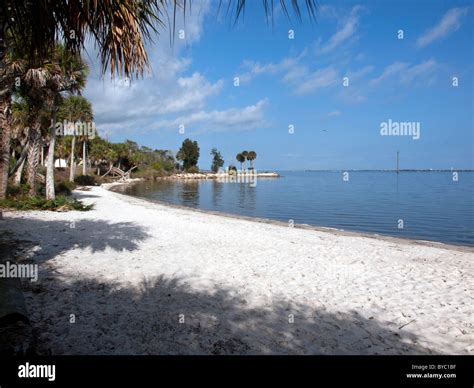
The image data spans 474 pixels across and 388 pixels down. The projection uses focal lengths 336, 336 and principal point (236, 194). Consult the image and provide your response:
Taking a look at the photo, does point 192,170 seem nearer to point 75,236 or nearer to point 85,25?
point 75,236

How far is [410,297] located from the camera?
21.3 ft

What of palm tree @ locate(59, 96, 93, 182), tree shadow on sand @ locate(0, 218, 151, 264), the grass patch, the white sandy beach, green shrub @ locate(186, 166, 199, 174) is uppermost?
palm tree @ locate(59, 96, 93, 182)

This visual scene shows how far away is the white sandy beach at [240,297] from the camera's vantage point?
4.41m

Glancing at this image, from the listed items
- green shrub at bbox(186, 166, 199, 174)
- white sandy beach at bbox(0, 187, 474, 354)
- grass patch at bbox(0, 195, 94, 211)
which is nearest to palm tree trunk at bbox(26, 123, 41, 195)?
grass patch at bbox(0, 195, 94, 211)

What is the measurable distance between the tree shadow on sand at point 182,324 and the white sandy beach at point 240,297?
0.02m

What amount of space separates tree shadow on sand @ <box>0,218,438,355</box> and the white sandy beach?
0.05ft

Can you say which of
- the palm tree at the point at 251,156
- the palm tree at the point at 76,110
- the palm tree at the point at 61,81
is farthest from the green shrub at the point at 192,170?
the palm tree at the point at 61,81

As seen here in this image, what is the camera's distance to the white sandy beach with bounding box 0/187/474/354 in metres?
4.41

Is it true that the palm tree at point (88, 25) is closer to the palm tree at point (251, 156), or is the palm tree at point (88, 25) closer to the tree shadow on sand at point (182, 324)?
the tree shadow on sand at point (182, 324)

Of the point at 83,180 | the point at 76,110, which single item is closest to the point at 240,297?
the point at 76,110

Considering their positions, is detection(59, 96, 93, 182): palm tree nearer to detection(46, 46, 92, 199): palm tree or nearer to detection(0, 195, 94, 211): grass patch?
detection(46, 46, 92, 199): palm tree

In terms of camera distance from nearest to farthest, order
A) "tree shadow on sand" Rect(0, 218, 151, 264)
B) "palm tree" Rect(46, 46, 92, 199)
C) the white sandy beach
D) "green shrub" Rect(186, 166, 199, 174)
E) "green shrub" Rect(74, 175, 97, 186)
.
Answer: the white sandy beach < "tree shadow on sand" Rect(0, 218, 151, 264) < "palm tree" Rect(46, 46, 92, 199) < "green shrub" Rect(74, 175, 97, 186) < "green shrub" Rect(186, 166, 199, 174)

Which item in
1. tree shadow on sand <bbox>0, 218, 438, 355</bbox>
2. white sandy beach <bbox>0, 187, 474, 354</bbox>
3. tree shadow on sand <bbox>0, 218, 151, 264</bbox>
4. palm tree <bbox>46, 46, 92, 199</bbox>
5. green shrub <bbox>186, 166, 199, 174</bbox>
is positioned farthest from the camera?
green shrub <bbox>186, 166, 199, 174</bbox>

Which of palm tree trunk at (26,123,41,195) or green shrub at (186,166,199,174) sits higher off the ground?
green shrub at (186,166,199,174)
